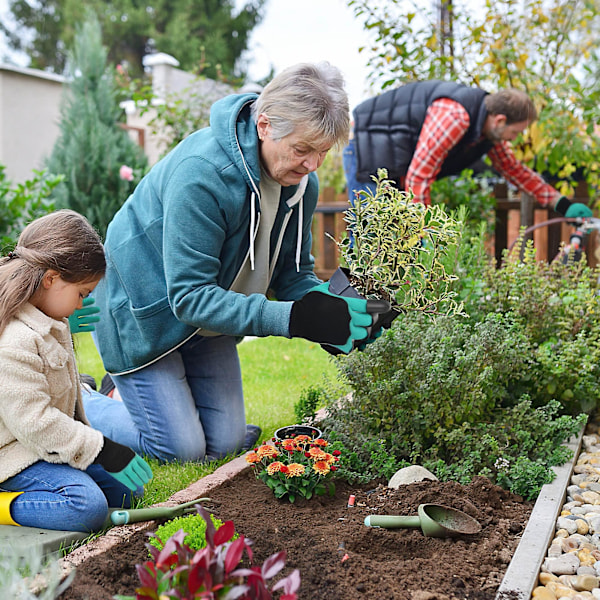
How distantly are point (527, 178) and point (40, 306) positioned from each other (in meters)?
3.60

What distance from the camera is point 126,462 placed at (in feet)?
6.97

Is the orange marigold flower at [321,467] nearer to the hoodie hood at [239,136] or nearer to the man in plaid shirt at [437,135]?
the hoodie hood at [239,136]

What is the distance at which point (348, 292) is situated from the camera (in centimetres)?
224

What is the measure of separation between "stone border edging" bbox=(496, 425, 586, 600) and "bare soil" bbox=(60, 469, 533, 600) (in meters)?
0.04

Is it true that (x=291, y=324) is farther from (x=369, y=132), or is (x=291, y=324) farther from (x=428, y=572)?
(x=369, y=132)

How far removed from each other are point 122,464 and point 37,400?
0.35 meters

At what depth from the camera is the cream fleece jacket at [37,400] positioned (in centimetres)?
190

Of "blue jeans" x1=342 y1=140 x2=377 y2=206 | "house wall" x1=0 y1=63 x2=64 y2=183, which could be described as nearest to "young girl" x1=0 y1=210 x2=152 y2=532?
"blue jeans" x1=342 y1=140 x2=377 y2=206

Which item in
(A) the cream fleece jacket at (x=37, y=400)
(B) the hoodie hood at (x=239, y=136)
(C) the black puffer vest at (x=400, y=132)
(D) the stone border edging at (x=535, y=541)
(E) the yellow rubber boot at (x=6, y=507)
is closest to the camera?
(D) the stone border edging at (x=535, y=541)

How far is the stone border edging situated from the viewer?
1.70m

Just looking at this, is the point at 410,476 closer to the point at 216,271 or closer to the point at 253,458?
the point at 253,458

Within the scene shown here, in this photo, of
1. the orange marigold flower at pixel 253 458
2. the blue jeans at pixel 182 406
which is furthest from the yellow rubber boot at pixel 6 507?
the blue jeans at pixel 182 406

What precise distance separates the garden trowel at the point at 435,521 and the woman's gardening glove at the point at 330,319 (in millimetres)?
516

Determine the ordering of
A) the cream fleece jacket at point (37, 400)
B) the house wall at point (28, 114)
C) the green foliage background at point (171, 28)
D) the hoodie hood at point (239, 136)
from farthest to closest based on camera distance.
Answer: the green foliage background at point (171, 28)
the house wall at point (28, 114)
the hoodie hood at point (239, 136)
the cream fleece jacket at point (37, 400)
